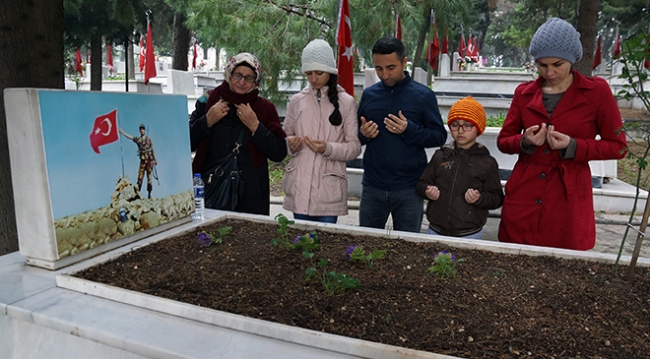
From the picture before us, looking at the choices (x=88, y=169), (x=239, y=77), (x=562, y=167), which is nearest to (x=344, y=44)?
(x=239, y=77)

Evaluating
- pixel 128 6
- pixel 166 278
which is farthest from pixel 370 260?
pixel 128 6

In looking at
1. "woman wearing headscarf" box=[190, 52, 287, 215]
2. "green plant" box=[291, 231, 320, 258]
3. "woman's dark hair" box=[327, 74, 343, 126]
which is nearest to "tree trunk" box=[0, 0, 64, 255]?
"woman wearing headscarf" box=[190, 52, 287, 215]

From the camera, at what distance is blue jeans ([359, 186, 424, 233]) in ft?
9.00

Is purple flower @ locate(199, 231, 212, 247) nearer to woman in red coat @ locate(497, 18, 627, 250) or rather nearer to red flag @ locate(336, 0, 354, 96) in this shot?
woman in red coat @ locate(497, 18, 627, 250)

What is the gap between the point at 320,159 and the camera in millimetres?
2725

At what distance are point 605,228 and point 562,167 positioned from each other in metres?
3.60

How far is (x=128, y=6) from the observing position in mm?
4031

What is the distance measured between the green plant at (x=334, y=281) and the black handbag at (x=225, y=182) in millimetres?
1085

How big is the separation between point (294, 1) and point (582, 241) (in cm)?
563

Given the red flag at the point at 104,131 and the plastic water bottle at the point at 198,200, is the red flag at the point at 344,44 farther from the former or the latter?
the red flag at the point at 104,131

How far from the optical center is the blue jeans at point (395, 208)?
2.74 metres

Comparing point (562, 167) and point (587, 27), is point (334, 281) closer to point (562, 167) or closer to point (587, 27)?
point (562, 167)

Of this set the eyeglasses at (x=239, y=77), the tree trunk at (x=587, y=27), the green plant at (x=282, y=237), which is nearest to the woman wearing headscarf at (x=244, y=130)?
the eyeglasses at (x=239, y=77)

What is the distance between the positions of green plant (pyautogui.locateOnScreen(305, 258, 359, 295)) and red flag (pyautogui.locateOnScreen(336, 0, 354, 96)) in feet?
12.2
